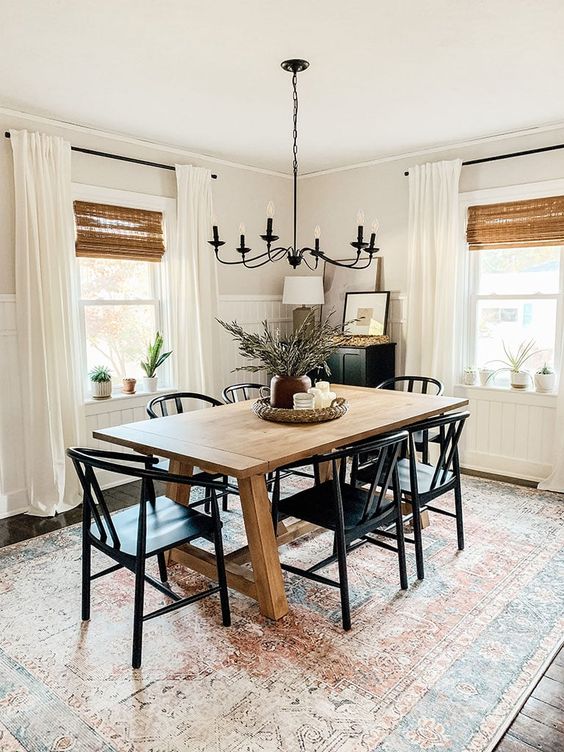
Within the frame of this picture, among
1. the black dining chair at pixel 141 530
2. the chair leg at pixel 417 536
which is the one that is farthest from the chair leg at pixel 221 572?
the chair leg at pixel 417 536

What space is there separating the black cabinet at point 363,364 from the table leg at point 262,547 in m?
2.37

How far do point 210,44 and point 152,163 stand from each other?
184 cm

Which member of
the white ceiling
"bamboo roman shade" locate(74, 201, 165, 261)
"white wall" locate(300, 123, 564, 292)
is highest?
the white ceiling

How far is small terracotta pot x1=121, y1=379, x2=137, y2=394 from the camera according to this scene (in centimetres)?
444

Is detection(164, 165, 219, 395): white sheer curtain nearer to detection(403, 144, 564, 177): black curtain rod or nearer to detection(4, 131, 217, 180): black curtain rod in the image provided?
detection(4, 131, 217, 180): black curtain rod

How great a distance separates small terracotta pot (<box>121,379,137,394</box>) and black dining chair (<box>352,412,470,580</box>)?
6.67 feet

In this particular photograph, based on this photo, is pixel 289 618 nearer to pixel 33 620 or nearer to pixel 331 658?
pixel 331 658

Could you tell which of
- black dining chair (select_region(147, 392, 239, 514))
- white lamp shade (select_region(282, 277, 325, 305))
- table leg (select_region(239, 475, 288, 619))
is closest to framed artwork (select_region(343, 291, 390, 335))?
white lamp shade (select_region(282, 277, 325, 305))

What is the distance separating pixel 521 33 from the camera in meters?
2.61

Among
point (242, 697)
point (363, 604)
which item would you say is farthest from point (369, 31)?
point (242, 697)

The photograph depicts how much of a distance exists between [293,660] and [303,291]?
3.37m

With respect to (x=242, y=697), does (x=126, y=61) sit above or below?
above

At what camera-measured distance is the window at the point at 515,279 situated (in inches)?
166

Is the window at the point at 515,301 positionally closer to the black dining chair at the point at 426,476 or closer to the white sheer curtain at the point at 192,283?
the black dining chair at the point at 426,476
